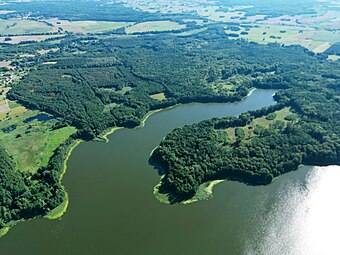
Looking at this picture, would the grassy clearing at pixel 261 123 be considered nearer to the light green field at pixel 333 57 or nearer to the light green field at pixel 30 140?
the light green field at pixel 30 140

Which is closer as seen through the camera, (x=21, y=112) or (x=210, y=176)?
(x=210, y=176)

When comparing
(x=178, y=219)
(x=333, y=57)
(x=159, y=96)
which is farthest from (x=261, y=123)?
(x=333, y=57)

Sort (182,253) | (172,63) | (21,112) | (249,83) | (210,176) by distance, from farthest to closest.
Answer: (172,63) → (249,83) → (21,112) → (210,176) → (182,253)

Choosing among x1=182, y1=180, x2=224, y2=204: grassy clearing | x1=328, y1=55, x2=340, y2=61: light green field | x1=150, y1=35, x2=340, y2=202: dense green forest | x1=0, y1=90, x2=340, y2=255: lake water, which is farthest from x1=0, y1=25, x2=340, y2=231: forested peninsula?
x1=328, y1=55, x2=340, y2=61: light green field

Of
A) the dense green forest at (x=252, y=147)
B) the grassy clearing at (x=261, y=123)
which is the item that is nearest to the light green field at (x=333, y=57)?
the dense green forest at (x=252, y=147)

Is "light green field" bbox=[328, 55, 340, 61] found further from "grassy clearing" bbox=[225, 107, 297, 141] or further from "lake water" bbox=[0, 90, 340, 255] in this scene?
"lake water" bbox=[0, 90, 340, 255]

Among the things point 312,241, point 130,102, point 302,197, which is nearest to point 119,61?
point 130,102

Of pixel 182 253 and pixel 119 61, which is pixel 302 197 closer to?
pixel 182 253
